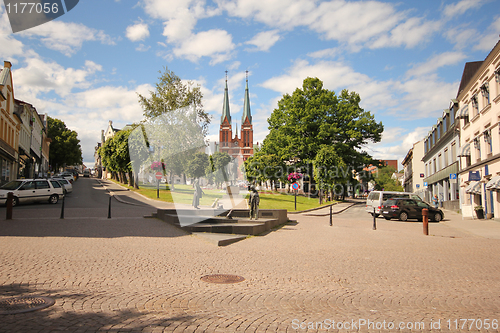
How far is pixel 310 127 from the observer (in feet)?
152

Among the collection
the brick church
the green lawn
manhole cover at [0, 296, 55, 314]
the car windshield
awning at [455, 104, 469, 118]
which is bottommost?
manhole cover at [0, 296, 55, 314]

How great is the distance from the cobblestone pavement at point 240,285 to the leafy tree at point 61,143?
73.5m

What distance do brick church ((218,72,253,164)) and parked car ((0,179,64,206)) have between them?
346 feet

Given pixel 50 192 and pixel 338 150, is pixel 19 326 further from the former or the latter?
pixel 338 150

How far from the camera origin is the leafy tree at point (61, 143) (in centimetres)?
7550

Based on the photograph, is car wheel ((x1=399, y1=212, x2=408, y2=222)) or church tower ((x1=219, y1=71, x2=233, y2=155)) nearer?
car wheel ((x1=399, y1=212, x2=408, y2=222))

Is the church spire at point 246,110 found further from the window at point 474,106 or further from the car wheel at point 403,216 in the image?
the car wheel at point 403,216

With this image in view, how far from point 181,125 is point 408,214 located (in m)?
23.5

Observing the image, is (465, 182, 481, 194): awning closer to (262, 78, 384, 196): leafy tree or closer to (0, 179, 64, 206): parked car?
(262, 78, 384, 196): leafy tree

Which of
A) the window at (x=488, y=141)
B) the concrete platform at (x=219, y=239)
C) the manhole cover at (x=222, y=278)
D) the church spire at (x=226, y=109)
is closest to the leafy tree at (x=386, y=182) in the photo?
the church spire at (x=226, y=109)

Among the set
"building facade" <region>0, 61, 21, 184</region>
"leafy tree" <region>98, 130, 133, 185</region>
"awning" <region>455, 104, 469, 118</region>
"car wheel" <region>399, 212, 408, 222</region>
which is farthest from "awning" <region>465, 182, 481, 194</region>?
"building facade" <region>0, 61, 21, 184</region>

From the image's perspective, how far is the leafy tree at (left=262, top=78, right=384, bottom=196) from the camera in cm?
4519

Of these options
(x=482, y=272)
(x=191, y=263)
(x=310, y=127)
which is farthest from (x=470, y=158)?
(x=191, y=263)

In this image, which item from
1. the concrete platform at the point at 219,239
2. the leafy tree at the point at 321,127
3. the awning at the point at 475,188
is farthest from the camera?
the leafy tree at the point at 321,127
